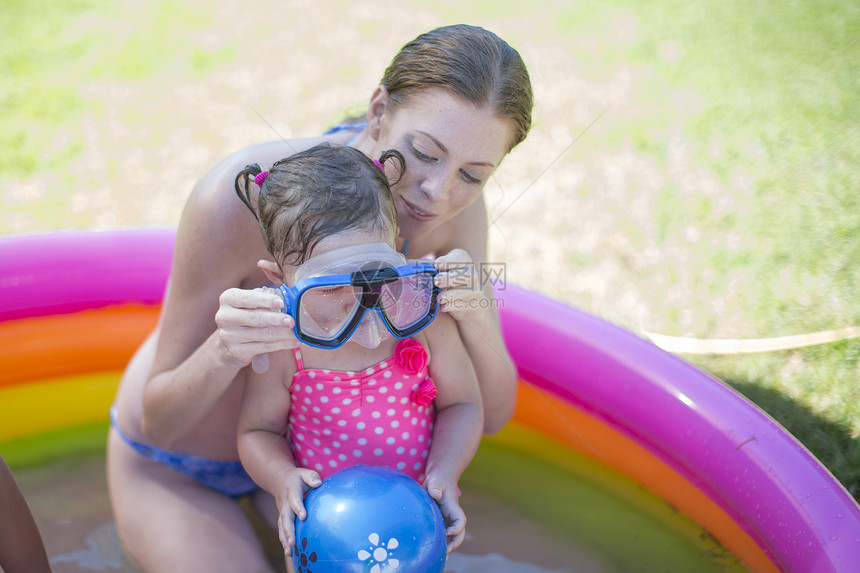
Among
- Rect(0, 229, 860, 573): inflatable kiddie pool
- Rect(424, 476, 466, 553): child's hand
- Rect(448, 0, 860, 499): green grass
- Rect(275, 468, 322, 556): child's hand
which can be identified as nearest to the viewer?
Rect(275, 468, 322, 556): child's hand

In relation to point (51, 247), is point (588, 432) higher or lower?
lower

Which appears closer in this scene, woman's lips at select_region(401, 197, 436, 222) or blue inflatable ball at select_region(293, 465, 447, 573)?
blue inflatable ball at select_region(293, 465, 447, 573)

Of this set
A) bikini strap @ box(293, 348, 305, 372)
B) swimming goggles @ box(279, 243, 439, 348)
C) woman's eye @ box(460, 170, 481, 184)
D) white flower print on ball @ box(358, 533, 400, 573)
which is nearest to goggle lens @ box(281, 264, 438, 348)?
swimming goggles @ box(279, 243, 439, 348)

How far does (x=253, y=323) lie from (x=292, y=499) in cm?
48

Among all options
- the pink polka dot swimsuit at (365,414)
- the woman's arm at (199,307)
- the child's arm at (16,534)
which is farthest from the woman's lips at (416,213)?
the child's arm at (16,534)

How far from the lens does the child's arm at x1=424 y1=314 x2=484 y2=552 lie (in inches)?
86.5

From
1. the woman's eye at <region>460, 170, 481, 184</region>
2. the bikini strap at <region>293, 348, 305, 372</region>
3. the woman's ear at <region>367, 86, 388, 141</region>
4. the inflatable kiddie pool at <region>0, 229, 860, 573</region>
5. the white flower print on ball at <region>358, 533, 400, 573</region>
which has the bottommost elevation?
the inflatable kiddie pool at <region>0, 229, 860, 573</region>

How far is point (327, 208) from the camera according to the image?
73.5 inches

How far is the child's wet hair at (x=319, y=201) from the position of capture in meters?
1.87

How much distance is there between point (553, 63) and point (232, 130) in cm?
318

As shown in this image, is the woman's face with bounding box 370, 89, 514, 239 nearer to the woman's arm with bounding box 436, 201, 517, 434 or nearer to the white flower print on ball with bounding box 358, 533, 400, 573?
the woman's arm with bounding box 436, 201, 517, 434

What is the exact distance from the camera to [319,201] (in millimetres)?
1876

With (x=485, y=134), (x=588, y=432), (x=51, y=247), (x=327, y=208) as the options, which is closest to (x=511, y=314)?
(x=588, y=432)

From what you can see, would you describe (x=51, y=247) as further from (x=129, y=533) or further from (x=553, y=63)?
(x=553, y=63)
